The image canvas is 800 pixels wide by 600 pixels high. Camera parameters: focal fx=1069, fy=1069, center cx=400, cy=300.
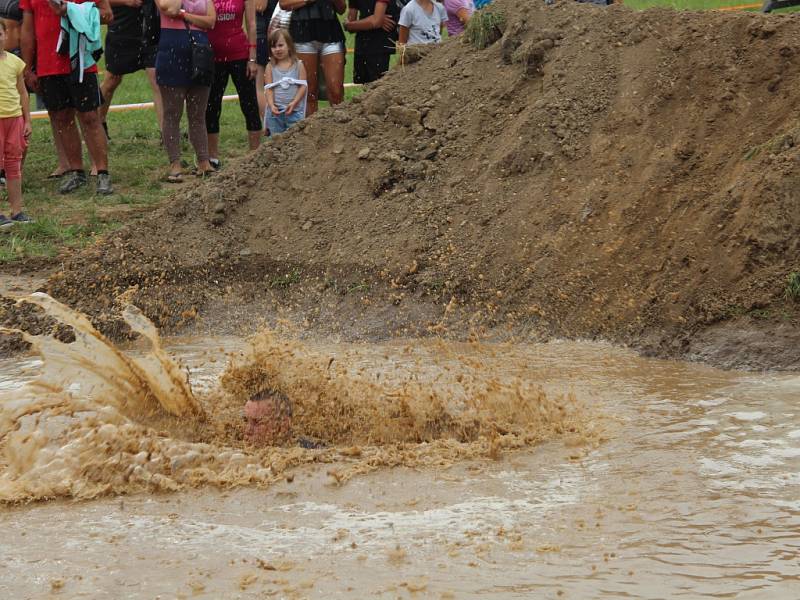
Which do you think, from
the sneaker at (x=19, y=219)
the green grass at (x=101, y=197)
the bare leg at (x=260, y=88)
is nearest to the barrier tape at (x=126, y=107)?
the green grass at (x=101, y=197)

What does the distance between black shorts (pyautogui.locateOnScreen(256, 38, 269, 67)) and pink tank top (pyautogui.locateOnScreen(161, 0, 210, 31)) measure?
976mm

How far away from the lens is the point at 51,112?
1097 cm

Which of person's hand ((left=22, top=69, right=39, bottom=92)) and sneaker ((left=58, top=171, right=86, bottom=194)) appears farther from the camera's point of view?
sneaker ((left=58, top=171, right=86, bottom=194))

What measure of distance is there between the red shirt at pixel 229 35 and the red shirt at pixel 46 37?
4.50ft

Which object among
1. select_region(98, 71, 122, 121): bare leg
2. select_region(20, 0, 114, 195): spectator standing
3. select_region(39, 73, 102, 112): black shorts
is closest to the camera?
select_region(20, 0, 114, 195): spectator standing

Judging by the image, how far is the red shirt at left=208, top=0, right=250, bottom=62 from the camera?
10953 millimetres

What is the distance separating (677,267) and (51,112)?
6.77 metres

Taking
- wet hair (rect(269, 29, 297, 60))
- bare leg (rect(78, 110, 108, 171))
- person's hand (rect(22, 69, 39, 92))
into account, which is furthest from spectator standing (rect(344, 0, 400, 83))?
person's hand (rect(22, 69, 39, 92))

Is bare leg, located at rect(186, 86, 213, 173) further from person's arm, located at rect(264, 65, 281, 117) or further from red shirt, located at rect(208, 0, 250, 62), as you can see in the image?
person's arm, located at rect(264, 65, 281, 117)

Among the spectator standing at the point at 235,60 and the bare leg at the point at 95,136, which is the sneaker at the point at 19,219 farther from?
the spectator standing at the point at 235,60

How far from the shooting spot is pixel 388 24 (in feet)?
35.8

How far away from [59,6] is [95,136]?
1313 millimetres

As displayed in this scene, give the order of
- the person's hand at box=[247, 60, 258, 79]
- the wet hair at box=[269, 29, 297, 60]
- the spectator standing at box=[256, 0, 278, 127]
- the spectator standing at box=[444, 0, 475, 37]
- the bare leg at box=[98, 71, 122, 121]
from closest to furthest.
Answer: the wet hair at box=[269, 29, 297, 60]
the spectator standing at box=[444, 0, 475, 37]
the person's hand at box=[247, 60, 258, 79]
the spectator standing at box=[256, 0, 278, 127]
the bare leg at box=[98, 71, 122, 121]

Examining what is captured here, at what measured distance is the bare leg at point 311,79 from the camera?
10594 mm
